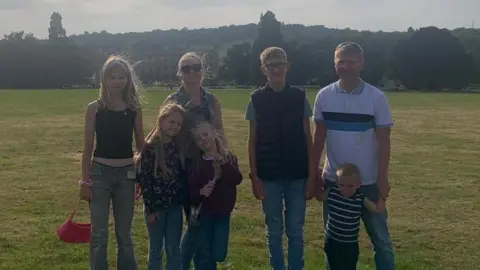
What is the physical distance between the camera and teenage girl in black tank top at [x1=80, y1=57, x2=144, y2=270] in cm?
509

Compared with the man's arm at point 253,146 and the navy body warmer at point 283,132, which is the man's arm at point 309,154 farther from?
the man's arm at point 253,146

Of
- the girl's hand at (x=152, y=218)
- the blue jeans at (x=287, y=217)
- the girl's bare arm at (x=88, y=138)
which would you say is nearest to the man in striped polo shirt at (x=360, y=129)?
the blue jeans at (x=287, y=217)

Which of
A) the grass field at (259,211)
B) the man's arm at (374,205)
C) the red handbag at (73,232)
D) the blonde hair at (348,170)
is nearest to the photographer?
the blonde hair at (348,170)

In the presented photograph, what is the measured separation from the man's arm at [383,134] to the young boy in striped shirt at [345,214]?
0.18 metres

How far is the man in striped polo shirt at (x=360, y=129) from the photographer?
193 inches

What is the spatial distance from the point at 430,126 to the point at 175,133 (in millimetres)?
21310

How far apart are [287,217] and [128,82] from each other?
5.57ft

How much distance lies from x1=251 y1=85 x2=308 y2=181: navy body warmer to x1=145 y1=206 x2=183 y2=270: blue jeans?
0.83 m

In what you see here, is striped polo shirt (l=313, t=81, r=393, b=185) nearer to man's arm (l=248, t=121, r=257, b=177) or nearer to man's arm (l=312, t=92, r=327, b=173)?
man's arm (l=312, t=92, r=327, b=173)

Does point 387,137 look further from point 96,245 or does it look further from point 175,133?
point 96,245

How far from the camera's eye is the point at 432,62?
7862cm

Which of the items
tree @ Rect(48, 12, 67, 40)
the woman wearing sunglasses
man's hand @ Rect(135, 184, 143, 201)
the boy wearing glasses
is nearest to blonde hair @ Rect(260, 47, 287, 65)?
the boy wearing glasses

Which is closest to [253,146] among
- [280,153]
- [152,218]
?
[280,153]

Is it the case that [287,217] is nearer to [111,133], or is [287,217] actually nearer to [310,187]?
[310,187]
